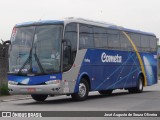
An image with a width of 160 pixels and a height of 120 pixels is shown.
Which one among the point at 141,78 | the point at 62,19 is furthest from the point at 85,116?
the point at 141,78

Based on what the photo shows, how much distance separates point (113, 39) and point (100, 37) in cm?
163

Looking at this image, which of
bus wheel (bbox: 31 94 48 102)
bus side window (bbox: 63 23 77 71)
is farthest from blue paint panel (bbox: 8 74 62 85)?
bus wheel (bbox: 31 94 48 102)

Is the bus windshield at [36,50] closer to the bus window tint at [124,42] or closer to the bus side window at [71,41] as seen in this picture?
the bus side window at [71,41]

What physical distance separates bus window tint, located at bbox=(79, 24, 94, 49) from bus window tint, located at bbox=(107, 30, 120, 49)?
2.05 m

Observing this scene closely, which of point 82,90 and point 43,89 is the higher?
point 43,89

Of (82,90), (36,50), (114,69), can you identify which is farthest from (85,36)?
(114,69)

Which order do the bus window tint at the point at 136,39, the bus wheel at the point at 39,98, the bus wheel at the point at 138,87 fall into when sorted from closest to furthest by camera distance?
the bus wheel at the point at 39,98 → the bus window tint at the point at 136,39 → the bus wheel at the point at 138,87

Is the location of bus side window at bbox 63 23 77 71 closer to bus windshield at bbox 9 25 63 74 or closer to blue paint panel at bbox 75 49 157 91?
bus windshield at bbox 9 25 63 74

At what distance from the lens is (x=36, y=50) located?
1889 centimetres

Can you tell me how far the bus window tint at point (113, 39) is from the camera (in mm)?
23155


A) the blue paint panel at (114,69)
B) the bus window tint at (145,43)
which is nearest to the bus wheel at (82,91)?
the blue paint panel at (114,69)

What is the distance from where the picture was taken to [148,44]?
28.3m

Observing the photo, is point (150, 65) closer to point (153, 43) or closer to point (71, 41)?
point (153, 43)

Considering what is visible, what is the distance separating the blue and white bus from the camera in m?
18.6
